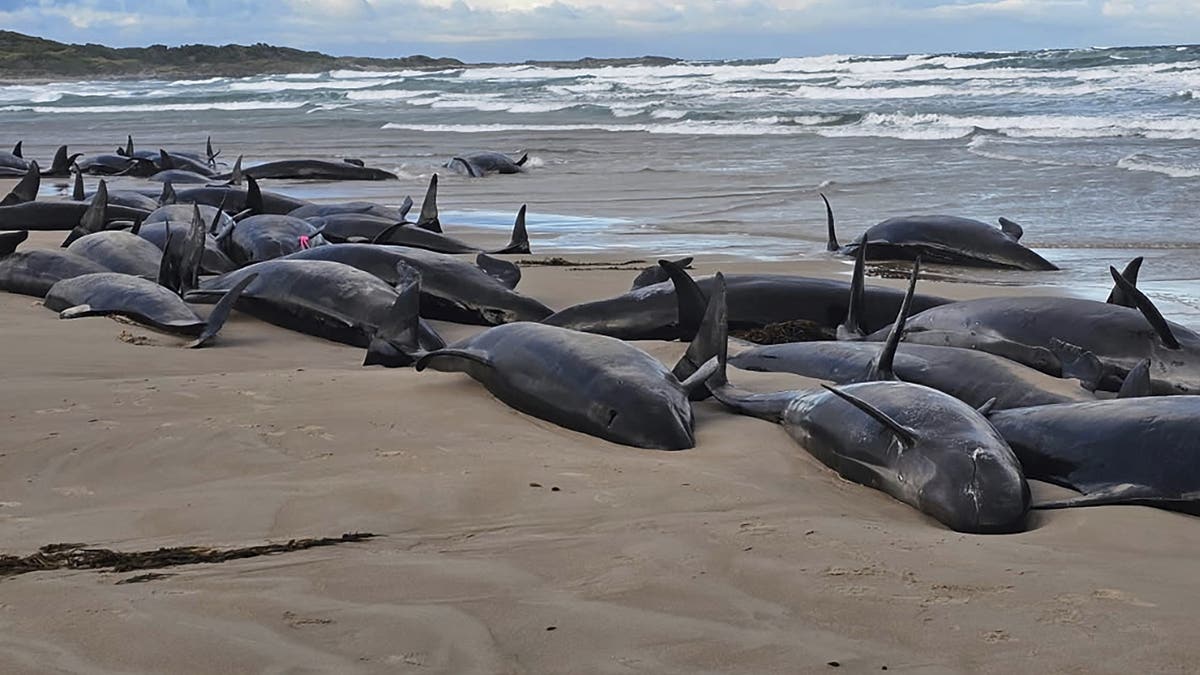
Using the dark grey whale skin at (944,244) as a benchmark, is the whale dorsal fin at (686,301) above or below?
above

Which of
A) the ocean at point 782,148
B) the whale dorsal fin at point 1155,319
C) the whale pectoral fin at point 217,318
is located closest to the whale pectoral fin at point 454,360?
the whale pectoral fin at point 217,318

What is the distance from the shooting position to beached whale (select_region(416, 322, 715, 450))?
484 centimetres

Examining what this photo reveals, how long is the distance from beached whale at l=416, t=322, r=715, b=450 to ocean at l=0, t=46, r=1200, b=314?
4060mm

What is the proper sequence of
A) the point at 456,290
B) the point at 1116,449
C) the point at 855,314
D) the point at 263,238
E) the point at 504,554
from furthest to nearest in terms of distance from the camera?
the point at 263,238 → the point at 456,290 → the point at 855,314 → the point at 1116,449 → the point at 504,554

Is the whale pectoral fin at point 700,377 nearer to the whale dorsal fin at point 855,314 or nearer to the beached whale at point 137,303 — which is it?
the whale dorsal fin at point 855,314

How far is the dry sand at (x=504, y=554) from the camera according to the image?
9.30 feet

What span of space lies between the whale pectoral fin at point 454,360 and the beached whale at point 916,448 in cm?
117

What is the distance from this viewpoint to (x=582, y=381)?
5.07m

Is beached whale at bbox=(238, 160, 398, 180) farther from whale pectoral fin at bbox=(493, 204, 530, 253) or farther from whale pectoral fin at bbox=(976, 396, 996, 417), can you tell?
whale pectoral fin at bbox=(976, 396, 996, 417)

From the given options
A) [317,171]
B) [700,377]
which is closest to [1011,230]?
[700,377]

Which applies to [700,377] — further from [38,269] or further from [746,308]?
[38,269]

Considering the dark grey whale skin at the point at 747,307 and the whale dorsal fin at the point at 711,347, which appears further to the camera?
the dark grey whale skin at the point at 747,307

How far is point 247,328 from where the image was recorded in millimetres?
7152

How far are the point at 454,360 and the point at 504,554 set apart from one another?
7.36ft
